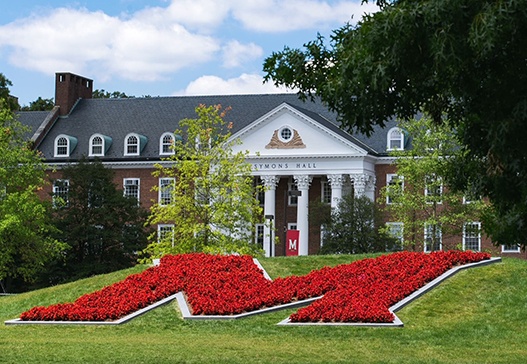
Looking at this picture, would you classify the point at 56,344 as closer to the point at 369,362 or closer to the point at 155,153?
the point at 369,362

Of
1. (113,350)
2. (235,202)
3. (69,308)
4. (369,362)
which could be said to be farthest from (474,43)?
(235,202)

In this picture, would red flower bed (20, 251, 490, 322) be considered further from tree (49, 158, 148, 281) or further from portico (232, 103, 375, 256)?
portico (232, 103, 375, 256)

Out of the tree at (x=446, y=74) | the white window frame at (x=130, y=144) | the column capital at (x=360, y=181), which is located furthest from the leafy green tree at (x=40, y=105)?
the tree at (x=446, y=74)

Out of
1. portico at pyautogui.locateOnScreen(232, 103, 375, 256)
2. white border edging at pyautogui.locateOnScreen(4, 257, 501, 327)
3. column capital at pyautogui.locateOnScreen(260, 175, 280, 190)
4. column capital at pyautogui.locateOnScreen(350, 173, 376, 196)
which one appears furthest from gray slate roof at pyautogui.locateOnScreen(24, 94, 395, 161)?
white border edging at pyautogui.locateOnScreen(4, 257, 501, 327)

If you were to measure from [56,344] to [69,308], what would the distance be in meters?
5.49

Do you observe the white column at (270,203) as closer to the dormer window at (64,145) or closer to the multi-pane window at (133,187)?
the multi-pane window at (133,187)

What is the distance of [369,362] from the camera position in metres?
15.9

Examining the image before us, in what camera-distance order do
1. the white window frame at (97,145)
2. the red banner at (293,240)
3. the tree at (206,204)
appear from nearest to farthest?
the tree at (206,204) → the red banner at (293,240) → the white window frame at (97,145)

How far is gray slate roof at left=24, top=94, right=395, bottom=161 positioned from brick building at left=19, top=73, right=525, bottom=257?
7 centimetres

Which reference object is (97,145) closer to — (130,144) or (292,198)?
(130,144)

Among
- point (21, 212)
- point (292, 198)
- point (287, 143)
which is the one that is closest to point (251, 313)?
point (21, 212)

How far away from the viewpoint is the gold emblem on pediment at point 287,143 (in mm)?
65312

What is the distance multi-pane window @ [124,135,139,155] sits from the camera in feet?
231

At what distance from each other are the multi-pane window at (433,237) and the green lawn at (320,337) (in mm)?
27173
